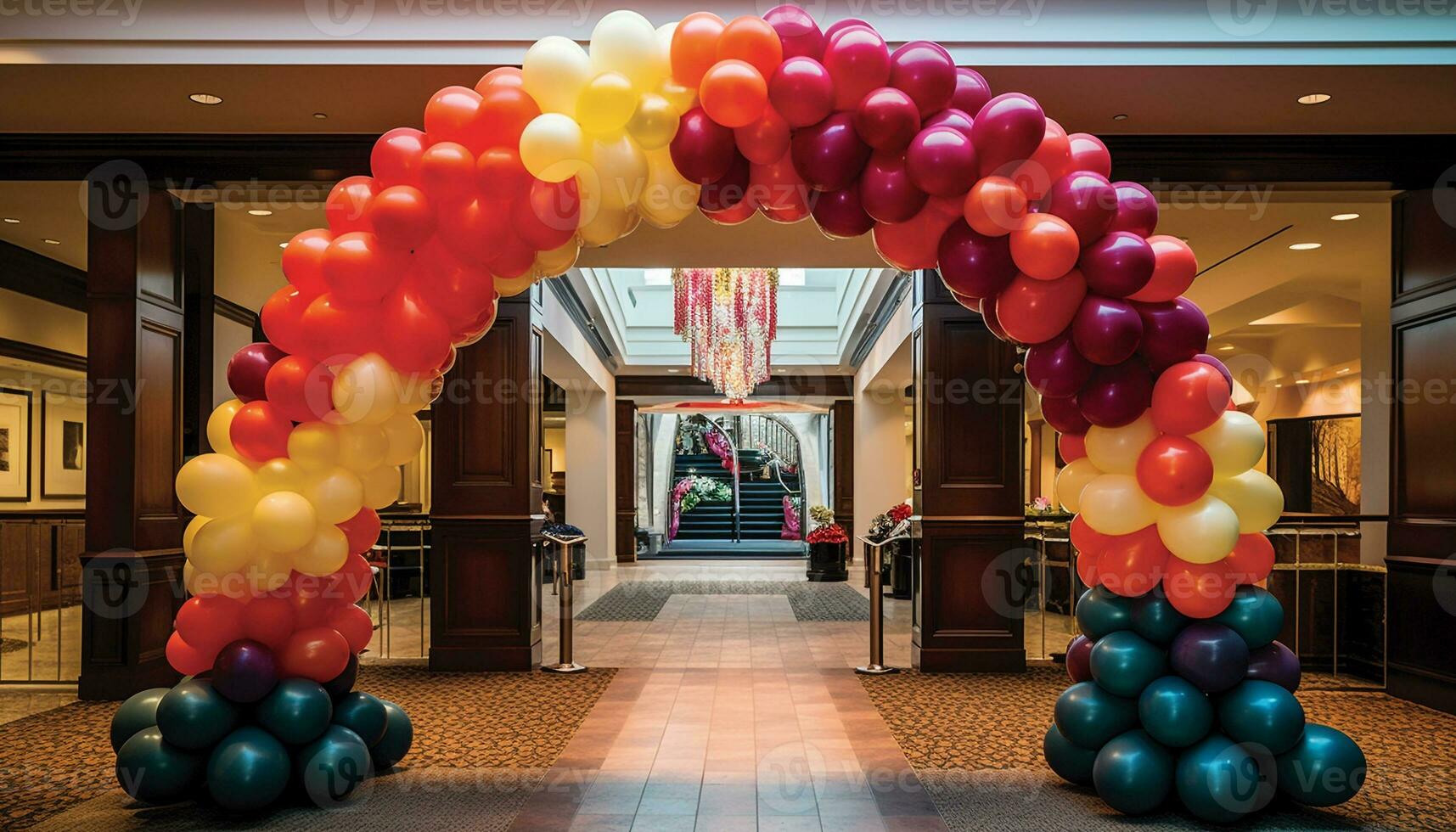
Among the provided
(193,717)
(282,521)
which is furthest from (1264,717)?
(193,717)

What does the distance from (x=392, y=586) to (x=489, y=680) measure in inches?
253

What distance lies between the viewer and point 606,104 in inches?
133

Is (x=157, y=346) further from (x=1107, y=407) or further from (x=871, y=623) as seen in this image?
(x=1107, y=407)

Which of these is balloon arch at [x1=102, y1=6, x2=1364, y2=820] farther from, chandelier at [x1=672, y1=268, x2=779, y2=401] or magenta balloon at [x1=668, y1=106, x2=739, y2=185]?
chandelier at [x1=672, y1=268, x2=779, y2=401]

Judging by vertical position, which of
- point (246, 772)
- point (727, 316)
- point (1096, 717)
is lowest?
point (246, 772)

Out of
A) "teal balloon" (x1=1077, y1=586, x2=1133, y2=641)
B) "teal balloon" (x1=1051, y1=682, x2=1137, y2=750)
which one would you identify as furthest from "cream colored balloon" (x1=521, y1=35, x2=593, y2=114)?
"teal balloon" (x1=1051, y1=682, x2=1137, y2=750)

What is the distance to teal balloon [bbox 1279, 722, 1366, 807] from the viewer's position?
11.2ft

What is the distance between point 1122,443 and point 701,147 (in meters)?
1.80

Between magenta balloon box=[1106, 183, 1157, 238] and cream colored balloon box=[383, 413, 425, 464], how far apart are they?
8.74ft

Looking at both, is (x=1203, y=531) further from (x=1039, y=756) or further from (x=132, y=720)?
(x=132, y=720)

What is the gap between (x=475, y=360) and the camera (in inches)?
262

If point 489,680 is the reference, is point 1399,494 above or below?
above

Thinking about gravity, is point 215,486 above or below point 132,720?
above

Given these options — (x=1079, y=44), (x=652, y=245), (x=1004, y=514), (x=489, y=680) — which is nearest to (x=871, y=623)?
(x=1004, y=514)
